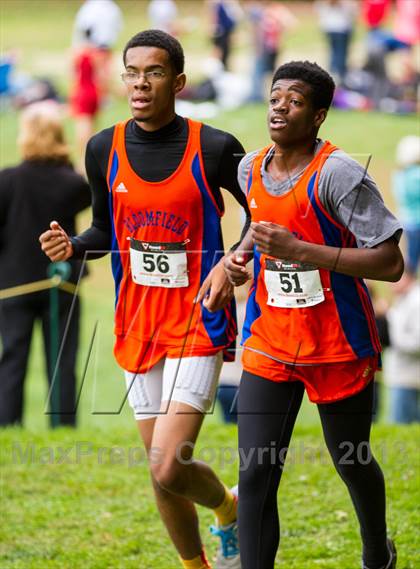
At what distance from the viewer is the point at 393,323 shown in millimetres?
8297

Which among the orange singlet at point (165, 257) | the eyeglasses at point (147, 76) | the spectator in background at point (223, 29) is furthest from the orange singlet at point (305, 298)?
the spectator in background at point (223, 29)

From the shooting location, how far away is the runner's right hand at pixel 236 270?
393cm

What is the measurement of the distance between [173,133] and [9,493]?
2.46 m

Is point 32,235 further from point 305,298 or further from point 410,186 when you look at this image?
point 410,186

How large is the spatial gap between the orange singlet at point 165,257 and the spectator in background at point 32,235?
2.62 metres

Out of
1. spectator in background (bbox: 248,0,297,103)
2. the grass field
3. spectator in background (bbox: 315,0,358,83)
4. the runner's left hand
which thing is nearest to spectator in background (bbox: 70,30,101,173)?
spectator in background (bbox: 248,0,297,103)

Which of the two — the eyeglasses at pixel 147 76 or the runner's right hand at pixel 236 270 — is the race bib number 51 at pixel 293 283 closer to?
the runner's right hand at pixel 236 270

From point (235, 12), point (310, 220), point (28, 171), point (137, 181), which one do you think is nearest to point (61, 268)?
point (28, 171)

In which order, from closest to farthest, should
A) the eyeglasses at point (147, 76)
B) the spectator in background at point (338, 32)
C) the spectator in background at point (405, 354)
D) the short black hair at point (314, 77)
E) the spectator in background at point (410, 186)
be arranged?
1. the short black hair at point (314, 77)
2. the eyeglasses at point (147, 76)
3. the spectator in background at point (405, 354)
4. the spectator in background at point (410, 186)
5. the spectator in background at point (338, 32)

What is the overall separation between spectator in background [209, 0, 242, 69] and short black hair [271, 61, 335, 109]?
16.5 meters

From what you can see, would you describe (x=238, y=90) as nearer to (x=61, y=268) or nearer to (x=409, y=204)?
(x=409, y=204)

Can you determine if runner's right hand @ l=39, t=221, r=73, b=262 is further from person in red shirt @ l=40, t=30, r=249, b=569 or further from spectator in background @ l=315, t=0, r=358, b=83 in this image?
spectator in background @ l=315, t=0, r=358, b=83

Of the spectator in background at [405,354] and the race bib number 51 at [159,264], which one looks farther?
the spectator in background at [405,354]

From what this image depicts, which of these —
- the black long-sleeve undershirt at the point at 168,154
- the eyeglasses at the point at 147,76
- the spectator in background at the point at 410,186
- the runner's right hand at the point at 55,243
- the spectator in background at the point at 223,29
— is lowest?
the spectator in background at the point at 410,186
